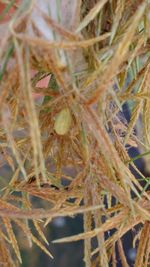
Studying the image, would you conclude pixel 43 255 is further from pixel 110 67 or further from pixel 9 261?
pixel 110 67

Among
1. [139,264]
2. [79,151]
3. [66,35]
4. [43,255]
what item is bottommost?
[43,255]

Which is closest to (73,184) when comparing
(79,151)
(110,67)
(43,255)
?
(79,151)

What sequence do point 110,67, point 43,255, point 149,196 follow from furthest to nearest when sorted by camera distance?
point 43,255, point 149,196, point 110,67

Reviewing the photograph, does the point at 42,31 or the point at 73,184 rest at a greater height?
the point at 42,31

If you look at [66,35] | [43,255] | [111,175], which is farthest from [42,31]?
[43,255]

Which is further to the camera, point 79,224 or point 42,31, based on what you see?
point 79,224

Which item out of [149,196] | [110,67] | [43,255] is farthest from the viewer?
[43,255]

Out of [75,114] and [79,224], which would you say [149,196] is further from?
[79,224]
